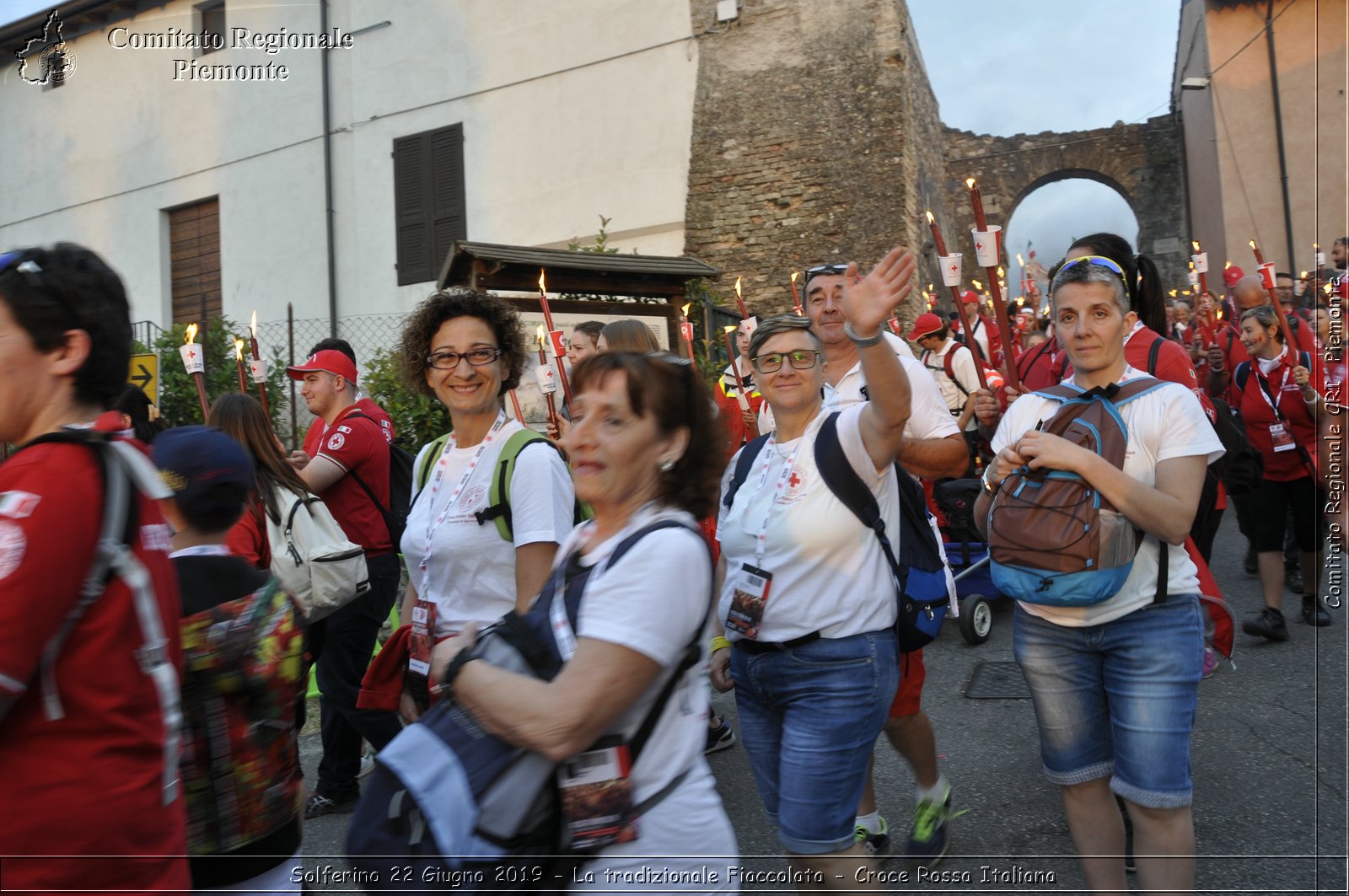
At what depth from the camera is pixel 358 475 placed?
475 centimetres

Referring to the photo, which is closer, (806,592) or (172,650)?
(172,650)

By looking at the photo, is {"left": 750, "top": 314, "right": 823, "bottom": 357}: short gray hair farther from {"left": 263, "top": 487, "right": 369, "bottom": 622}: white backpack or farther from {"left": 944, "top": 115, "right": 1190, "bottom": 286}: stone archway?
{"left": 944, "top": 115, "right": 1190, "bottom": 286}: stone archway

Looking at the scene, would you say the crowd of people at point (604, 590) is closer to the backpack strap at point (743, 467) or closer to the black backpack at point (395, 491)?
the backpack strap at point (743, 467)

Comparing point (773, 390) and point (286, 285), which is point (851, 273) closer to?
point (773, 390)

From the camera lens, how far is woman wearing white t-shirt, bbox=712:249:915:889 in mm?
2697

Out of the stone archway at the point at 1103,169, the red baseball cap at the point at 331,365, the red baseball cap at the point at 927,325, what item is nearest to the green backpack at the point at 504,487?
the red baseball cap at the point at 331,365

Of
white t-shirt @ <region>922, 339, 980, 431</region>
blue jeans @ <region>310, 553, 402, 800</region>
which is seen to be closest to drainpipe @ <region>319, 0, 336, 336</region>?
white t-shirt @ <region>922, 339, 980, 431</region>

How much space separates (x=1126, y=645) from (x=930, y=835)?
4.63ft

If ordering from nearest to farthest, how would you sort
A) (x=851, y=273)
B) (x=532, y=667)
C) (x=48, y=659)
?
(x=48, y=659), (x=532, y=667), (x=851, y=273)

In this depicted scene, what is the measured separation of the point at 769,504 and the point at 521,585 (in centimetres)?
77

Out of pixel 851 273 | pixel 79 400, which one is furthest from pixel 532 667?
pixel 851 273

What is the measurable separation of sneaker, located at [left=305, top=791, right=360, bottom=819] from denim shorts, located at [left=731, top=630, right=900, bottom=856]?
2739mm

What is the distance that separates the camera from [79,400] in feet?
5.96

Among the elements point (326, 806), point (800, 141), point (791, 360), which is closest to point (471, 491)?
point (791, 360)
